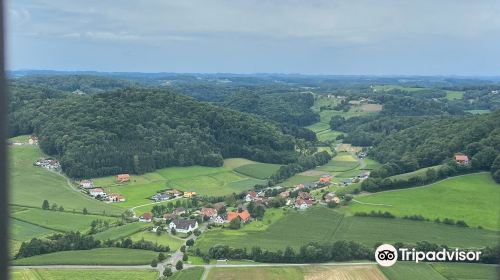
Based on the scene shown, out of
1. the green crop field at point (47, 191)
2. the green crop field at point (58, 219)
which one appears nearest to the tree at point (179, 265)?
the green crop field at point (58, 219)

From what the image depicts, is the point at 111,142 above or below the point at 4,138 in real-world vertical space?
below

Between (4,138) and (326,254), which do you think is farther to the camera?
(326,254)

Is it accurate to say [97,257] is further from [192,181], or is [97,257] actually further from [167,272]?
[192,181]

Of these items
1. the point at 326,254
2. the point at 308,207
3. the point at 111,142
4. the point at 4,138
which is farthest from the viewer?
the point at 111,142

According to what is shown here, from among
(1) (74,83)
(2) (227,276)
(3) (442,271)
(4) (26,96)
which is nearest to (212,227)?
(2) (227,276)

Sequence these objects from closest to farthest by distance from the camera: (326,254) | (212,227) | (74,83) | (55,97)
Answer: (326,254) < (212,227) < (55,97) < (74,83)

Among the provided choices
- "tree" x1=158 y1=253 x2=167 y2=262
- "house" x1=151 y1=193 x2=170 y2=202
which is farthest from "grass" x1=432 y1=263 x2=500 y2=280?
"house" x1=151 y1=193 x2=170 y2=202

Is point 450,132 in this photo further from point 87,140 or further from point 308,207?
point 87,140

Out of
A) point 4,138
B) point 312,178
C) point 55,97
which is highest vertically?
point 4,138

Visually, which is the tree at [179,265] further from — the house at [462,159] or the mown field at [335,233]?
the house at [462,159]
